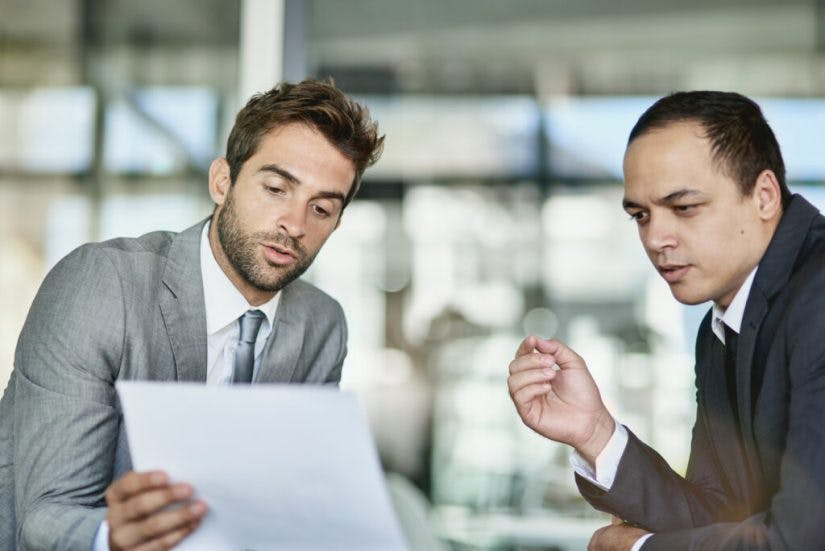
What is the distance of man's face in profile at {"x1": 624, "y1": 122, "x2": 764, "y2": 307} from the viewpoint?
5.87ft

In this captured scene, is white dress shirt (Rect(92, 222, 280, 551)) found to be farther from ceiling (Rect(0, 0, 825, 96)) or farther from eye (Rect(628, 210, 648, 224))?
ceiling (Rect(0, 0, 825, 96))

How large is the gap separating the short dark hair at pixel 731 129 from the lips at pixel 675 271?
0.57 ft

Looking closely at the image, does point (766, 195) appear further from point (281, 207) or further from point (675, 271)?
point (281, 207)

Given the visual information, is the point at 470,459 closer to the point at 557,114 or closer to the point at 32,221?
the point at 557,114

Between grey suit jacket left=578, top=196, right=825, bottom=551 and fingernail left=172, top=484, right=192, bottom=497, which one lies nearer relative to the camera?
fingernail left=172, top=484, right=192, bottom=497

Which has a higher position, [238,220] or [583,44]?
[583,44]

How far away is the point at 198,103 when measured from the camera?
3.83m

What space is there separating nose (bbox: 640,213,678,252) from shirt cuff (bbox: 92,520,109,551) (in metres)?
1.07

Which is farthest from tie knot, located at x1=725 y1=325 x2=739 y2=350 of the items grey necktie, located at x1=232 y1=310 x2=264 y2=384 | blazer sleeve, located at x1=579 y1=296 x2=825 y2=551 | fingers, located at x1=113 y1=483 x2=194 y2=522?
fingers, located at x1=113 y1=483 x2=194 y2=522

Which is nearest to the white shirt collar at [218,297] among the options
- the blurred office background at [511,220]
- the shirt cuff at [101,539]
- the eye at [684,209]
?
the shirt cuff at [101,539]

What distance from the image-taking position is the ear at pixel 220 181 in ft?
7.29

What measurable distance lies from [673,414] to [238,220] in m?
3.78

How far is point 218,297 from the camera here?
215 centimetres

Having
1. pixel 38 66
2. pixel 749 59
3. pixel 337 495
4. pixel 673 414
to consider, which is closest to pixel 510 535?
pixel 673 414
